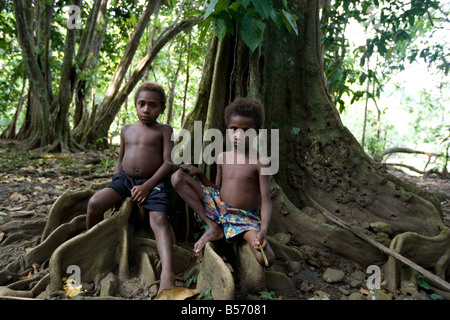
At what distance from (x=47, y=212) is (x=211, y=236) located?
6.31 ft

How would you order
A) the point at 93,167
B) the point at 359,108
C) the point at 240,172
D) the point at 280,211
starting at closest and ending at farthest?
the point at 240,172, the point at 280,211, the point at 93,167, the point at 359,108

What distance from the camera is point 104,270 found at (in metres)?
2.38

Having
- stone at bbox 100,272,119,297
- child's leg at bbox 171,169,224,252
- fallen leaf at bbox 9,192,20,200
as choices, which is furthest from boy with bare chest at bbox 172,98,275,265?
fallen leaf at bbox 9,192,20,200

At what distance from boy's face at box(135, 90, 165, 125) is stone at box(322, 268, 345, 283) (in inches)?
74.5

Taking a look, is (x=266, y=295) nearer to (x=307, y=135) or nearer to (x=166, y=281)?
(x=166, y=281)

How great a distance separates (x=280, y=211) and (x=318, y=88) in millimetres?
1469

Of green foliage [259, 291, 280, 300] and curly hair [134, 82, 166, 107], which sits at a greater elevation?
curly hair [134, 82, 166, 107]

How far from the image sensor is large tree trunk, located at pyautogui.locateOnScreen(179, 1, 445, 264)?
3.16 meters

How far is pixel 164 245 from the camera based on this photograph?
2.36 m
